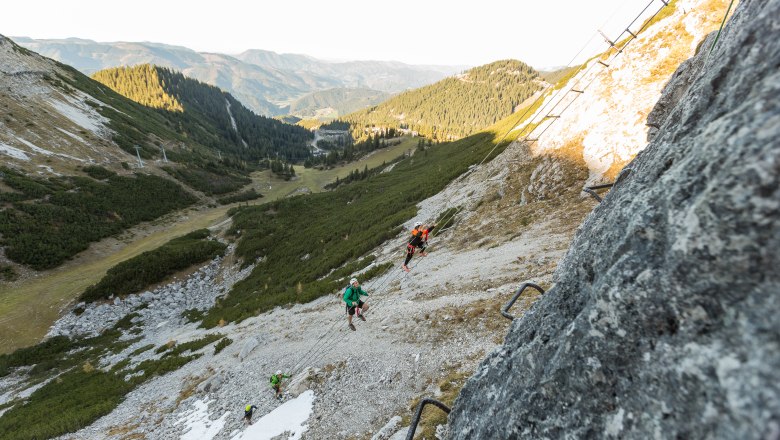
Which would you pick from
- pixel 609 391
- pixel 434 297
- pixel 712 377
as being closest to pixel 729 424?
pixel 712 377

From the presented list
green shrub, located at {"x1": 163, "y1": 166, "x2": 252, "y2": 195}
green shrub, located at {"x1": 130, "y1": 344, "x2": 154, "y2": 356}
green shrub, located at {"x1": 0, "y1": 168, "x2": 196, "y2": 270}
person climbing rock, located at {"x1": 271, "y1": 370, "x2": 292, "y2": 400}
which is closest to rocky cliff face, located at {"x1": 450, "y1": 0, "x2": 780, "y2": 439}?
person climbing rock, located at {"x1": 271, "y1": 370, "x2": 292, "y2": 400}

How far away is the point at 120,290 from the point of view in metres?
43.2

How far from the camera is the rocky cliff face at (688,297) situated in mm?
2523

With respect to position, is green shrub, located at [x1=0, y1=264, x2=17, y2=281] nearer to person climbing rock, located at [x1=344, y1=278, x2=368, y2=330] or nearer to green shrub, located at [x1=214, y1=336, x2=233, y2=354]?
green shrub, located at [x1=214, y1=336, x2=233, y2=354]

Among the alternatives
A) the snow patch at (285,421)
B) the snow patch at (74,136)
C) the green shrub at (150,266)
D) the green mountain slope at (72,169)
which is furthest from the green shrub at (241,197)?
the snow patch at (285,421)

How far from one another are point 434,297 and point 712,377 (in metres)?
15.0

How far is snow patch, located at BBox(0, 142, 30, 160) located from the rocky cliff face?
354 ft

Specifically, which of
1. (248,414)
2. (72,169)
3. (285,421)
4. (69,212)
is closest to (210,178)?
(72,169)

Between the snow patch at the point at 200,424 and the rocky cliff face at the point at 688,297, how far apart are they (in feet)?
49.9

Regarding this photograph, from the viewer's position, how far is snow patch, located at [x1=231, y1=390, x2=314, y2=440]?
470 inches

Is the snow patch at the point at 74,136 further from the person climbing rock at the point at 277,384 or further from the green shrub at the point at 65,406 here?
the person climbing rock at the point at 277,384

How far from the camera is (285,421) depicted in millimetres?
12492

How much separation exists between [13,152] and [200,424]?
95.8 meters

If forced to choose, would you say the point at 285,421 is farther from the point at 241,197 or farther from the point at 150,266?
the point at 241,197
